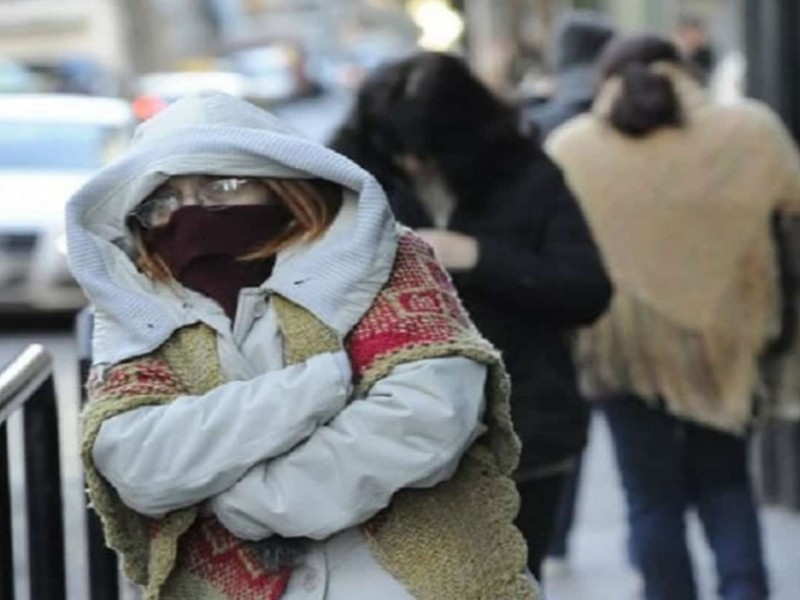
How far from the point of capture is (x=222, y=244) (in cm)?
282

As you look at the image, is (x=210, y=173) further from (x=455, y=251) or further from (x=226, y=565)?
(x=455, y=251)

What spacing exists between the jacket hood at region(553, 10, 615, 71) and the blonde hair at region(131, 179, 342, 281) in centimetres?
473

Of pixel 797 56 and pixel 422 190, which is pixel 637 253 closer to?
pixel 422 190

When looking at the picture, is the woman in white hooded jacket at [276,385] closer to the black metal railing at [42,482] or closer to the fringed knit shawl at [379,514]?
the fringed knit shawl at [379,514]

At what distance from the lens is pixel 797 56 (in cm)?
758

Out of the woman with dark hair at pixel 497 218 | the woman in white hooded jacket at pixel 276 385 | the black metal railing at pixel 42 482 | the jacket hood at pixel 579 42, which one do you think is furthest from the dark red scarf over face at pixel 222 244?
the jacket hood at pixel 579 42

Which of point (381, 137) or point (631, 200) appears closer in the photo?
point (381, 137)

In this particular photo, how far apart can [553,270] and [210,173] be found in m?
1.57

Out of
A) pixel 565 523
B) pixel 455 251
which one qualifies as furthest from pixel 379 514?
pixel 565 523

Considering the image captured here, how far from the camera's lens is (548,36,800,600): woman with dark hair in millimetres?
5562

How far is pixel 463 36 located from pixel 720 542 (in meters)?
23.6

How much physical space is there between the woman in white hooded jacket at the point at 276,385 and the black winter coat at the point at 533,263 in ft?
4.59

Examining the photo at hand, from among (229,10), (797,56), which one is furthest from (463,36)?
(229,10)

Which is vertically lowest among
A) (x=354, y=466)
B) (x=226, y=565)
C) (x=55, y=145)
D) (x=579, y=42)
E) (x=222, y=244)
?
(x=55, y=145)
